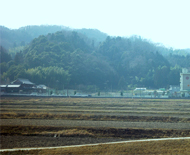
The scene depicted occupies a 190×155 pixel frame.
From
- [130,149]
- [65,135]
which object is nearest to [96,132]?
[65,135]

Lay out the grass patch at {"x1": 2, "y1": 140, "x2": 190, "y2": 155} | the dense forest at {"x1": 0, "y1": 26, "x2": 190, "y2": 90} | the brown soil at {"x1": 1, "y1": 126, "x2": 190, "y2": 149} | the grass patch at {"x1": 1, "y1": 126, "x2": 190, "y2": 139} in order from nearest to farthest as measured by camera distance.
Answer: the grass patch at {"x1": 2, "y1": 140, "x2": 190, "y2": 155} < the brown soil at {"x1": 1, "y1": 126, "x2": 190, "y2": 149} < the grass patch at {"x1": 1, "y1": 126, "x2": 190, "y2": 139} < the dense forest at {"x1": 0, "y1": 26, "x2": 190, "y2": 90}

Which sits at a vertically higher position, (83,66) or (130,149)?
(83,66)

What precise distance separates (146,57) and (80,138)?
11407 centimetres

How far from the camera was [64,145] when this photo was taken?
47.2ft

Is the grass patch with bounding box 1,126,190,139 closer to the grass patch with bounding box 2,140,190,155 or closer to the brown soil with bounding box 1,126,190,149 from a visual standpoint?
the brown soil with bounding box 1,126,190,149

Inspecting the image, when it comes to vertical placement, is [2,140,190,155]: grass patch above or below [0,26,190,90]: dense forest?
below

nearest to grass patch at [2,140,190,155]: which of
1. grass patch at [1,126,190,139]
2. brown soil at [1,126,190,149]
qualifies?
brown soil at [1,126,190,149]

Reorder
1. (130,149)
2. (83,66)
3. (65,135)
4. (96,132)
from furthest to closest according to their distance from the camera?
(83,66)
(96,132)
(65,135)
(130,149)

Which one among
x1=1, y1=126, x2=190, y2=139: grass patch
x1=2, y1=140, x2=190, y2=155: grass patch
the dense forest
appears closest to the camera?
x1=2, y1=140, x2=190, y2=155: grass patch

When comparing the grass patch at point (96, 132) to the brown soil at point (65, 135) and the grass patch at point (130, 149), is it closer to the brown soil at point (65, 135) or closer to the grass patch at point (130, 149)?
the brown soil at point (65, 135)

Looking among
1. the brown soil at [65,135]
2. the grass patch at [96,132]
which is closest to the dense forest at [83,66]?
the grass patch at [96,132]

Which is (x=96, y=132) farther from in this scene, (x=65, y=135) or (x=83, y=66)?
(x=83, y=66)

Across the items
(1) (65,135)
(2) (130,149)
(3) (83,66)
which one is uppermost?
(3) (83,66)

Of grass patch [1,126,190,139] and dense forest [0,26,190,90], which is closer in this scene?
grass patch [1,126,190,139]
